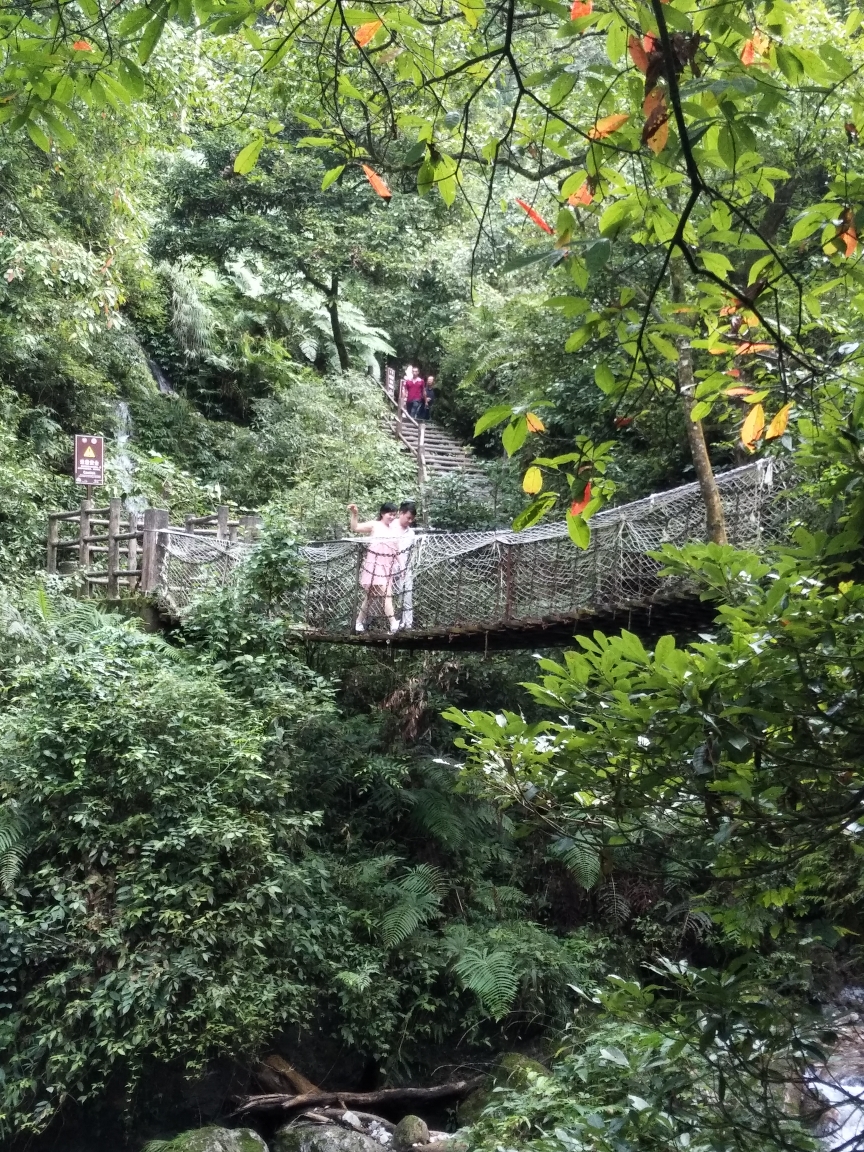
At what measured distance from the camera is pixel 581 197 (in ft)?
4.02

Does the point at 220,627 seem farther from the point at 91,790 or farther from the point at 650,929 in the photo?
the point at 650,929

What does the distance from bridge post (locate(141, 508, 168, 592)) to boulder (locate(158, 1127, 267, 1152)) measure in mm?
3258

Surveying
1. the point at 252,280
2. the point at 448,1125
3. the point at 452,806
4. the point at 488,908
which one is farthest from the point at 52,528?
the point at 252,280

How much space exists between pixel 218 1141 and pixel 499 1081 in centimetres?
131

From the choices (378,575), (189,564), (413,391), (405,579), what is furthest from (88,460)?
(413,391)

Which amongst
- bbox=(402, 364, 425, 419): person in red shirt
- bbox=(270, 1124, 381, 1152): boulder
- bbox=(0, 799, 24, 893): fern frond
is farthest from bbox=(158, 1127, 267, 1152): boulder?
bbox=(402, 364, 425, 419): person in red shirt

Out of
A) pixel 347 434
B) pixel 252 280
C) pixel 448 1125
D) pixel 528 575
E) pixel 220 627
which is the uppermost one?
pixel 252 280

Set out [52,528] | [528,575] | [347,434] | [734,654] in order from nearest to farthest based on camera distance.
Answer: [734,654] → [528,575] → [52,528] → [347,434]

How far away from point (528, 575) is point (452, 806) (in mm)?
1611

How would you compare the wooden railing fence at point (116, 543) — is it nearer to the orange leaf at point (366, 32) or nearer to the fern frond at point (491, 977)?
the fern frond at point (491, 977)

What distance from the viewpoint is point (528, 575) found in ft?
15.6

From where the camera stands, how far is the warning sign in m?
6.29

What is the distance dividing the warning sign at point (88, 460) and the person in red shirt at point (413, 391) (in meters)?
6.73

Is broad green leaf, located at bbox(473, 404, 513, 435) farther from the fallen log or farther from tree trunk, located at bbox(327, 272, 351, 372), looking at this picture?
tree trunk, located at bbox(327, 272, 351, 372)
